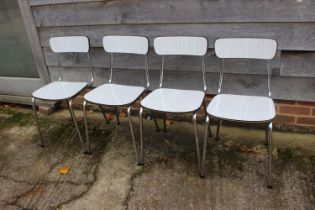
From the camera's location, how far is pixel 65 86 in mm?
2939

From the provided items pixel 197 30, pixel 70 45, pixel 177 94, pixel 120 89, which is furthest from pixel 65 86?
pixel 197 30

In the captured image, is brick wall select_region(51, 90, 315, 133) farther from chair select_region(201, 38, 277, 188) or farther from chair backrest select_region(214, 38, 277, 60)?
chair backrest select_region(214, 38, 277, 60)

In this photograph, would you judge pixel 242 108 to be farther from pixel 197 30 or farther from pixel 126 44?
pixel 126 44

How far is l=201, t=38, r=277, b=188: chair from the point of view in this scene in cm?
211

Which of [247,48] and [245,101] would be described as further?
[247,48]

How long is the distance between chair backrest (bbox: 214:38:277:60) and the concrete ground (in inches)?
30.3

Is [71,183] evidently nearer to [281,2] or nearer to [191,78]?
[191,78]

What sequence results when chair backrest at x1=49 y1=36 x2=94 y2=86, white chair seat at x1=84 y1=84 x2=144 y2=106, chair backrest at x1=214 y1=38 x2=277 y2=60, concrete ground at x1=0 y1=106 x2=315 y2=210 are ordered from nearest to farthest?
concrete ground at x1=0 y1=106 x2=315 y2=210 < chair backrest at x1=214 y1=38 x2=277 y2=60 < white chair seat at x1=84 y1=84 x2=144 y2=106 < chair backrest at x1=49 y1=36 x2=94 y2=86

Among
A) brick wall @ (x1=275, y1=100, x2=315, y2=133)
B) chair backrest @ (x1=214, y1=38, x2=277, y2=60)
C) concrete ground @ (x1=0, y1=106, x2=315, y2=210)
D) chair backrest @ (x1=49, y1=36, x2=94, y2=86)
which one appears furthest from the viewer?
chair backrest @ (x1=49, y1=36, x2=94, y2=86)

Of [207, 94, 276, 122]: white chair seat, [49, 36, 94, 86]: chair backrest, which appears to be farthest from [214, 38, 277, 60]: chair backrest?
[49, 36, 94, 86]: chair backrest

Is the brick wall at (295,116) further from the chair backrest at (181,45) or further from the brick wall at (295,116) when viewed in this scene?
the chair backrest at (181,45)

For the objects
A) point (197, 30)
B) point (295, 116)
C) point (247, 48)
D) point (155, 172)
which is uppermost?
point (197, 30)

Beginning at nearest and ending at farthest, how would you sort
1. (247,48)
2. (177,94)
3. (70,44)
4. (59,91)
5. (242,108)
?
(242,108) → (247,48) → (177,94) → (59,91) → (70,44)

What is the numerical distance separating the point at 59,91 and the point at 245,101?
1604 mm
